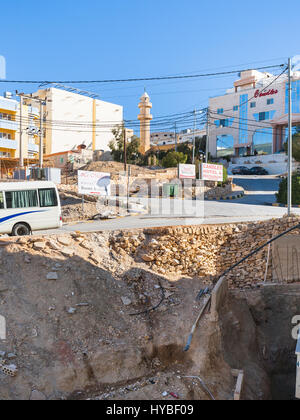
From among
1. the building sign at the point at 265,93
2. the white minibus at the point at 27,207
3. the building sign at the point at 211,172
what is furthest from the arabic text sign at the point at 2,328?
the building sign at the point at 265,93

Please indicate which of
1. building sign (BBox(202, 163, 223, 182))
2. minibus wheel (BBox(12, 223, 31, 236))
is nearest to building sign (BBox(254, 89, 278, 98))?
building sign (BBox(202, 163, 223, 182))

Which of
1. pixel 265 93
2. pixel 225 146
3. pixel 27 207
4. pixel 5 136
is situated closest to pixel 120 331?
pixel 27 207

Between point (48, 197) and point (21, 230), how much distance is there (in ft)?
6.17

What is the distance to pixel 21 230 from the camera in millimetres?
15734

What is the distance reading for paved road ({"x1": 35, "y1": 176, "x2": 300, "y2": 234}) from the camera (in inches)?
753

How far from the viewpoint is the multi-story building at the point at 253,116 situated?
55.5 meters

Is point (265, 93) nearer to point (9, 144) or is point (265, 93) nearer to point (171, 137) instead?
point (9, 144)

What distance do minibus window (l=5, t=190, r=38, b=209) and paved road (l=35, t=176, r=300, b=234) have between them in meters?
1.95

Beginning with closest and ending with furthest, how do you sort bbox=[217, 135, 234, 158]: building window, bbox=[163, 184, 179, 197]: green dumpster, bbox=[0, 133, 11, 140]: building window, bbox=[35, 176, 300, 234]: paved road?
bbox=[35, 176, 300, 234]: paved road
bbox=[163, 184, 179, 197]: green dumpster
bbox=[0, 133, 11, 140]: building window
bbox=[217, 135, 234, 158]: building window

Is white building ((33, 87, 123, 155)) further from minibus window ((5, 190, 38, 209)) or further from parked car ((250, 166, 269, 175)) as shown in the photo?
minibus window ((5, 190, 38, 209))

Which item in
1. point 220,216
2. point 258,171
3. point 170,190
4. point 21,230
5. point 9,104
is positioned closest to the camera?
point 21,230

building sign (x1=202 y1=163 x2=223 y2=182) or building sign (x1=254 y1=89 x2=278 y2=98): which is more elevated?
building sign (x1=254 y1=89 x2=278 y2=98)

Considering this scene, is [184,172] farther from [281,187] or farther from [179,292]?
[179,292]
